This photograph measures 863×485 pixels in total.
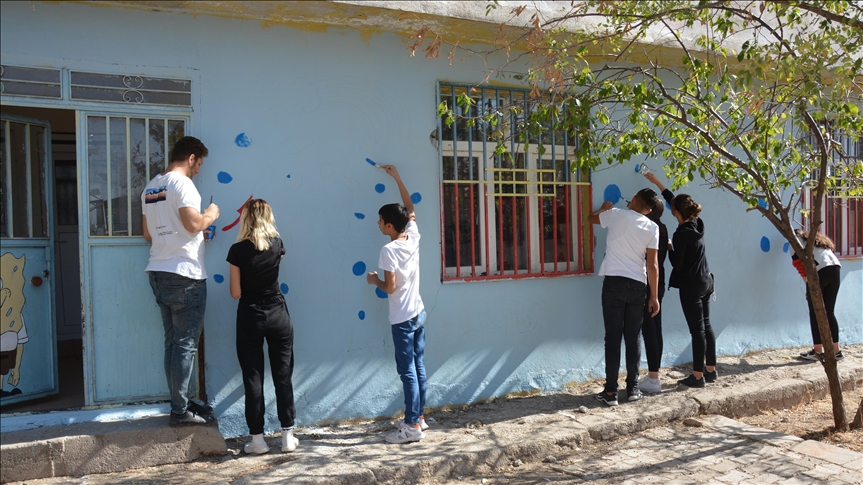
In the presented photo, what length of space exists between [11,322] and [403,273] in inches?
105

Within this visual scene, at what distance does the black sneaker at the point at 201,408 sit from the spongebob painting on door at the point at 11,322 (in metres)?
1.26

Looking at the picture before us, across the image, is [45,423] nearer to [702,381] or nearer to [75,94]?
[75,94]

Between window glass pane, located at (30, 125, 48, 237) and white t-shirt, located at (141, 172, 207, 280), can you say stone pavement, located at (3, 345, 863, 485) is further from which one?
window glass pane, located at (30, 125, 48, 237)

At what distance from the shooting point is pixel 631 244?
503cm

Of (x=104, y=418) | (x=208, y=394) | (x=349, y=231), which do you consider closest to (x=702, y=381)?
(x=349, y=231)

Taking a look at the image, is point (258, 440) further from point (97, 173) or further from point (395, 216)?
point (97, 173)

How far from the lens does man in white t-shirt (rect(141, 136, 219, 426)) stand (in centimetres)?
399

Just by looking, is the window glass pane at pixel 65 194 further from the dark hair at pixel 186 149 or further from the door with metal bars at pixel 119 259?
the dark hair at pixel 186 149

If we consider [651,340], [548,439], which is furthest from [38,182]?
[651,340]

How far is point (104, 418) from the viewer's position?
4156mm

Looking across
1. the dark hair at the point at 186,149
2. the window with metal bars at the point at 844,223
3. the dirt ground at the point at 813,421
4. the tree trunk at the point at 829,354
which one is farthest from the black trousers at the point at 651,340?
the dark hair at the point at 186,149

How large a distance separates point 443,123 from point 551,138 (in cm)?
108

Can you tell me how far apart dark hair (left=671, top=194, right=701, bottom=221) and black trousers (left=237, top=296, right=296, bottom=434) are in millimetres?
3443

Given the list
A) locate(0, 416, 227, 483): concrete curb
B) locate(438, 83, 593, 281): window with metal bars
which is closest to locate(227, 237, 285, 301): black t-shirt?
locate(0, 416, 227, 483): concrete curb
